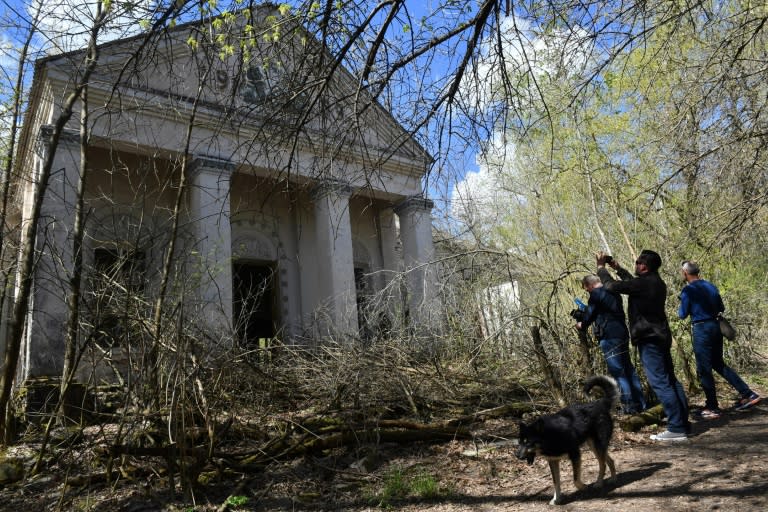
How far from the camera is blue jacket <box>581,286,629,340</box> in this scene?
22.0 feet

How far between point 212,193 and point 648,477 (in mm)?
12208

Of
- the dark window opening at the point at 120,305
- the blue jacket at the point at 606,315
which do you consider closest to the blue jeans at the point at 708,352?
the blue jacket at the point at 606,315

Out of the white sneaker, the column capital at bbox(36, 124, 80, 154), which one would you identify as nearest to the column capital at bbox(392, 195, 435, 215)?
the column capital at bbox(36, 124, 80, 154)

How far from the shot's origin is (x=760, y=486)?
4.24 meters

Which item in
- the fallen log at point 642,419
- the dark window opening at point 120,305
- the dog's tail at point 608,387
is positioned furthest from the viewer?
the fallen log at point 642,419

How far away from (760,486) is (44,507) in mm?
6140

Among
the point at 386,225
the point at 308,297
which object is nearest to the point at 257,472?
the point at 308,297

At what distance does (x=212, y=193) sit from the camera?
1437cm

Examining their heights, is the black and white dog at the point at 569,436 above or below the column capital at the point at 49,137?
below

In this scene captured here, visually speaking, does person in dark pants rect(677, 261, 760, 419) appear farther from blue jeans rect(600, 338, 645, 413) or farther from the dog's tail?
the dog's tail

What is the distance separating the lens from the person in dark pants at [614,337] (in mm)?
6738

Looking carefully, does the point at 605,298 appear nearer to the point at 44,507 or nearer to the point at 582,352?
the point at 582,352

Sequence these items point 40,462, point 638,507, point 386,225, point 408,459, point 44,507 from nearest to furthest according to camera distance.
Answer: point 638,507 → point 44,507 → point 40,462 → point 408,459 → point 386,225

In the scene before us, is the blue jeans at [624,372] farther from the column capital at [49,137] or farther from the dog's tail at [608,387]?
the column capital at [49,137]
